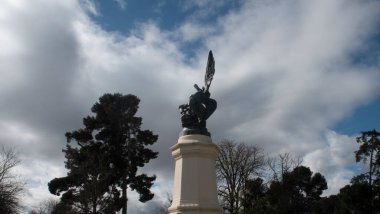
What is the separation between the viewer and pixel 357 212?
27.1 m

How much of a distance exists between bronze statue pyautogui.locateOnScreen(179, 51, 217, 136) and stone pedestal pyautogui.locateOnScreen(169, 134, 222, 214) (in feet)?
1.00

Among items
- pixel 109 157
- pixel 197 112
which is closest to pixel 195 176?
pixel 197 112

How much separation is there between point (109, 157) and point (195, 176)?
23526 mm

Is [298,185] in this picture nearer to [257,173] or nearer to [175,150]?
[257,173]

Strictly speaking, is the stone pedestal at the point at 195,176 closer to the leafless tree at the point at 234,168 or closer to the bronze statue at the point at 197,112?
Result: the bronze statue at the point at 197,112

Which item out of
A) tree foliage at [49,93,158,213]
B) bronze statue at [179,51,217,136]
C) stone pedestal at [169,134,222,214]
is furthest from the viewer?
tree foliage at [49,93,158,213]

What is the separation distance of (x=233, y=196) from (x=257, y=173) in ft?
10.9

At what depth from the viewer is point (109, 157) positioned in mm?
31984

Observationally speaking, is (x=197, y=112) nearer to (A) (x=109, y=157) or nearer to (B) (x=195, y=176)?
(B) (x=195, y=176)

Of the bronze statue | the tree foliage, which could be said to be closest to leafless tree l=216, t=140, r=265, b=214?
the tree foliage

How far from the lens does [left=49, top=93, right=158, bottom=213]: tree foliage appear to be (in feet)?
94.8

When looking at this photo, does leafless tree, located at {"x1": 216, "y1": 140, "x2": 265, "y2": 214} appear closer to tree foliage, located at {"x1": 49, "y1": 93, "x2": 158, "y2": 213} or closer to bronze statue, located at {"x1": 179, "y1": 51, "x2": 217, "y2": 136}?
tree foliage, located at {"x1": 49, "y1": 93, "x2": 158, "y2": 213}

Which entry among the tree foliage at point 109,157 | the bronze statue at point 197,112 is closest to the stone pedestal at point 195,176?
the bronze statue at point 197,112

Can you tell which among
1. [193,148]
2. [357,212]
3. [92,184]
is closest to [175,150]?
[193,148]
